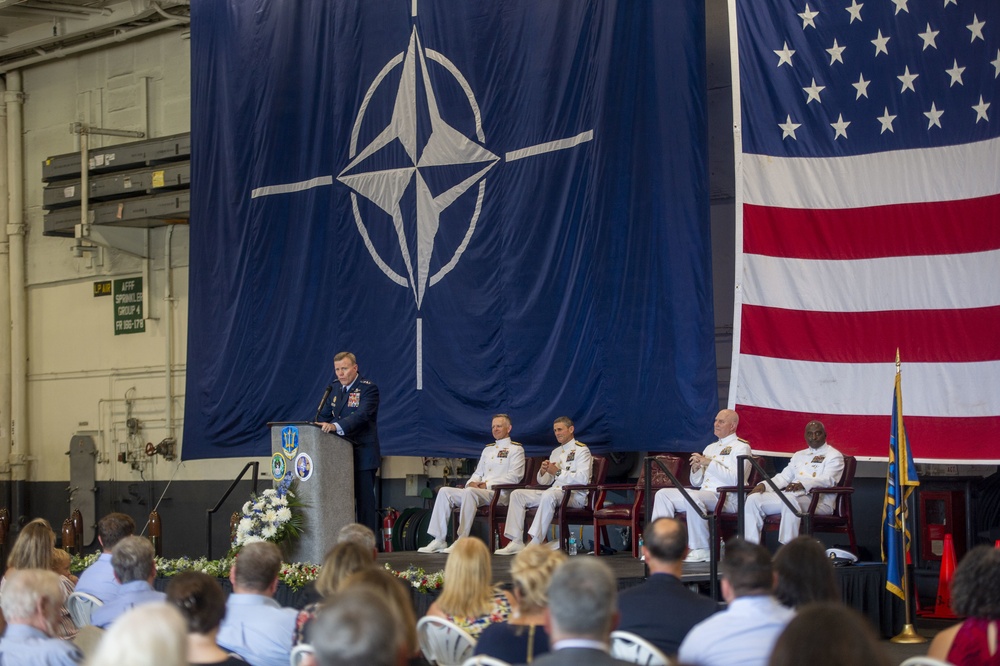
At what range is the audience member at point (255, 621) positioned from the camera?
3.75 metres

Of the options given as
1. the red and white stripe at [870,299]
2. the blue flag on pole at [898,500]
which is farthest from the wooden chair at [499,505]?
the blue flag on pole at [898,500]

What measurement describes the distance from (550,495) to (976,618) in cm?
551

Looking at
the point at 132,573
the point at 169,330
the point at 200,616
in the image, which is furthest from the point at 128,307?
the point at 200,616

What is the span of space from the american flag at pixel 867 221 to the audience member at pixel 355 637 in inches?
231

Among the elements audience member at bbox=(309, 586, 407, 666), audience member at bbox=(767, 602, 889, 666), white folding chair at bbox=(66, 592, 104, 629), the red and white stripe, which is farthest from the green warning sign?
audience member at bbox=(767, 602, 889, 666)

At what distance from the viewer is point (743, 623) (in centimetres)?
305

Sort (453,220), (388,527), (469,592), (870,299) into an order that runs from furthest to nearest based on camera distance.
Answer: (388,527) < (453,220) < (870,299) < (469,592)

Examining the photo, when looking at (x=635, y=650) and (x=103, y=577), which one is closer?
(x=635, y=650)

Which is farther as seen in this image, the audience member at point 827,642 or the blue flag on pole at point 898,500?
the blue flag on pole at point 898,500

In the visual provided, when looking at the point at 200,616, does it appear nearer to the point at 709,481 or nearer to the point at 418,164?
the point at 709,481

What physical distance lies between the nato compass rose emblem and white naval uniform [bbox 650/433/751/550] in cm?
276

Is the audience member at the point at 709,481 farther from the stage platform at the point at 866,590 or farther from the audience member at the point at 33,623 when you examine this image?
the audience member at the point at 33,623

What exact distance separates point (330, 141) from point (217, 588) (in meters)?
8.13

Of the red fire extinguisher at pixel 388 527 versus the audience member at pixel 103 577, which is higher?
the audience member at pixel 103 577
